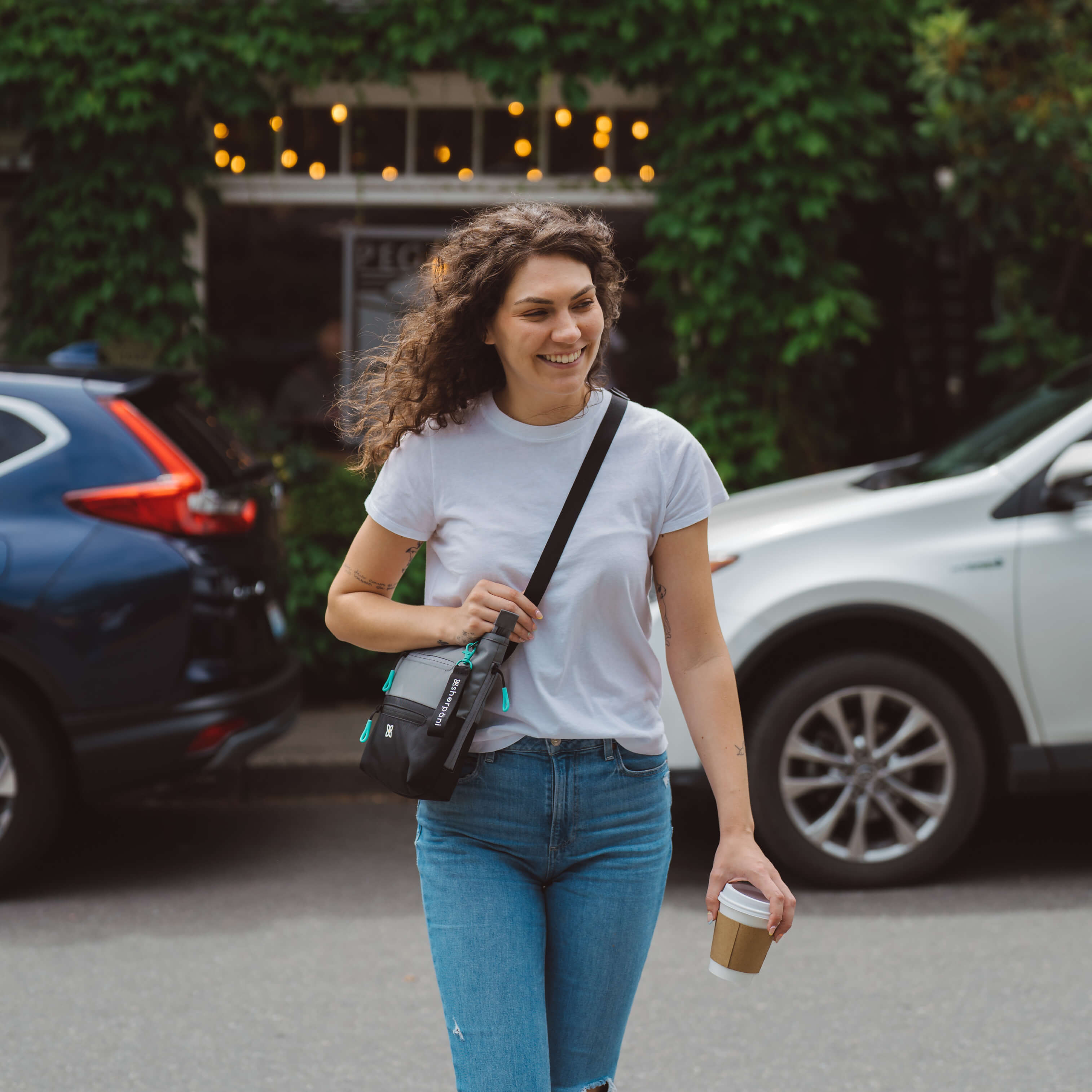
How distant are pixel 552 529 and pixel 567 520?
1.1 inches

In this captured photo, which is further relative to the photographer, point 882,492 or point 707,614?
point 882,492

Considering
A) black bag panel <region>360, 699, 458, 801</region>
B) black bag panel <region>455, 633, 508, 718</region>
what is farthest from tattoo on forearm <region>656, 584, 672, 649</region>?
black bag panel <region>360, 699, 458, 801</region>

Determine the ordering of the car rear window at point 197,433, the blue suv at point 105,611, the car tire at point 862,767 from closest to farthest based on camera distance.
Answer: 1. the blue suv at point 105,611
2. the car tire at point 862,767
3. the car rear window at point 197,433

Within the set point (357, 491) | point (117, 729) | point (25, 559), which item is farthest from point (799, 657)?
point (357, 491)

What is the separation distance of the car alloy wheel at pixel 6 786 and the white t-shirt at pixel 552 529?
2871 millimetres

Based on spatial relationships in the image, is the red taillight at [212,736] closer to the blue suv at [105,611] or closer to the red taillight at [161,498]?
the blue suv at [105,611]

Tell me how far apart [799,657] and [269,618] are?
189 centimetres

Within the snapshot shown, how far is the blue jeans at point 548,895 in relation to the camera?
200 centimetres

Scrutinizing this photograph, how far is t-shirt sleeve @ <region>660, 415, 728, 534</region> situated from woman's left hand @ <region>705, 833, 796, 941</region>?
0.48 metres

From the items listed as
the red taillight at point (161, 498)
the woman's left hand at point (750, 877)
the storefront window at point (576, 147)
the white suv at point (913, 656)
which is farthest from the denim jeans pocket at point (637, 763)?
the storefront window at point (576, 147)

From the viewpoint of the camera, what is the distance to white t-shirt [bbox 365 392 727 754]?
2.04 metres

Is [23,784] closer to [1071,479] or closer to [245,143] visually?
[1071,479]

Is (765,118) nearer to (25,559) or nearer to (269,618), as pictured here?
(269,618)

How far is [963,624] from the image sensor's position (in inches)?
179
